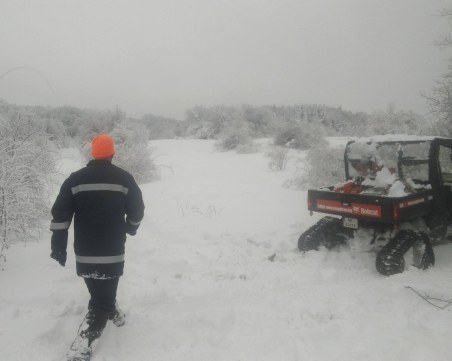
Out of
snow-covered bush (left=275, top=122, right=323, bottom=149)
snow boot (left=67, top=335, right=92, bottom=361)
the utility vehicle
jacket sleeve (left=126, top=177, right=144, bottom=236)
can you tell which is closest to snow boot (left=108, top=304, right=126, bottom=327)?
snow boot (left=67, top=335, right=92, bottom=361)

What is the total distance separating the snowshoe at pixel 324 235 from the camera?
5625 mm

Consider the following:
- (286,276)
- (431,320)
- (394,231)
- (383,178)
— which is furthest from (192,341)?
(383,178)

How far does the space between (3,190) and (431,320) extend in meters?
5.27

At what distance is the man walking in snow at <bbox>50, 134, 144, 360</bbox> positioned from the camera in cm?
308

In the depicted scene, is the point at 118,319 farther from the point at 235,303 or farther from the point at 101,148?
the point at 101,148

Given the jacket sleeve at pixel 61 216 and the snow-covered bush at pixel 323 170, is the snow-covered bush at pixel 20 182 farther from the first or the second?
the snow-covered bush at pixel 323 170

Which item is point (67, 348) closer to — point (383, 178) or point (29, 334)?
point (29, 334)

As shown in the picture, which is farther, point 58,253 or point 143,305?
point 143,305

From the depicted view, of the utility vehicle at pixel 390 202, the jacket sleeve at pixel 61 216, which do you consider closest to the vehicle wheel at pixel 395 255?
the utility vehicle at pixel 390 202

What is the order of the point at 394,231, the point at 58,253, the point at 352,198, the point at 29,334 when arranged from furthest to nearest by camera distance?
the point at 394,231
the point at 352,198
the point at 29,334
the point at 58,253

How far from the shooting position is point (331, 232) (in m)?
5.92

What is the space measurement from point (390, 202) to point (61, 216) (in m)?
4.07

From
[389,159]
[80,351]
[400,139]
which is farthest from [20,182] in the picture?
[389,159]

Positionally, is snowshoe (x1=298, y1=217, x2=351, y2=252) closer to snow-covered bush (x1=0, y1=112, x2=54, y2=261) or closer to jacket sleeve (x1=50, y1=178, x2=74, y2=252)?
jacket sleeve (x1=50, y1=178, x2=74, y2=252)
